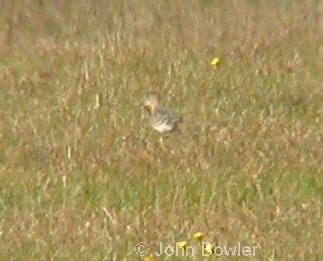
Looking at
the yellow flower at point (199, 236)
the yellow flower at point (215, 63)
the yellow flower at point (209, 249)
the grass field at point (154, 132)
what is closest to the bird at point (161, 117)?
the grass field at point (154, 132)

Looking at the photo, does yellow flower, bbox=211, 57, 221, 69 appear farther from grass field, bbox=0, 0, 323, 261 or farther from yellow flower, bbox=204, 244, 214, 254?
yellow flower, bbox=204, 244, 214, 254

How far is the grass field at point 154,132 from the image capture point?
636cm

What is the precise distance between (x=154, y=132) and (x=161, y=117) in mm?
111

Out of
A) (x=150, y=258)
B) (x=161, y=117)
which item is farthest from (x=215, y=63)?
(x=150, y=258)

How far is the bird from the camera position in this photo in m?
7.72

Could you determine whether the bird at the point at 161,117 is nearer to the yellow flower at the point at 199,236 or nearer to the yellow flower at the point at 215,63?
the yellow flower at the point at 215,63

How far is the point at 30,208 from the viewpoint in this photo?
6652 mm

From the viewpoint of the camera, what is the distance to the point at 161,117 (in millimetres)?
7723

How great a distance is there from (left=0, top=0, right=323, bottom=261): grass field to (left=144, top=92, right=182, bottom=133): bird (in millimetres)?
57

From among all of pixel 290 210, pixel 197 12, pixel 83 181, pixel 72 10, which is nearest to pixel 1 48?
pixel 72 10

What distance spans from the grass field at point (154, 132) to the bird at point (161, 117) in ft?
0.19

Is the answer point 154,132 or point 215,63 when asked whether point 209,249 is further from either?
point 215,63

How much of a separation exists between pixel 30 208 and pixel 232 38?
3.28 m

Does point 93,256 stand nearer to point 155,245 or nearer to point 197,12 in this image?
point 155,245
